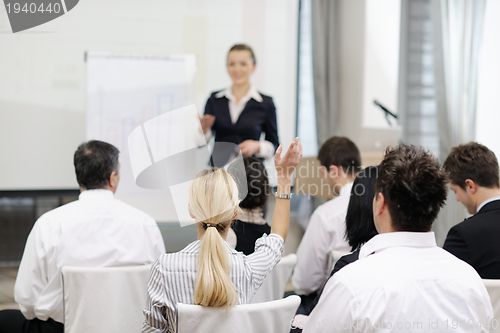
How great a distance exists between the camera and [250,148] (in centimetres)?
287

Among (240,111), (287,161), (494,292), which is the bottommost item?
(494,292)

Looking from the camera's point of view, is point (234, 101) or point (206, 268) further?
point (234, 101)

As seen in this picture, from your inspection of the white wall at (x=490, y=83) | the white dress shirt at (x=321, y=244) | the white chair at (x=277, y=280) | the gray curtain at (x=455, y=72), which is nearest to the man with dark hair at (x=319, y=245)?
the white dress shirt at (x=321, y=244)

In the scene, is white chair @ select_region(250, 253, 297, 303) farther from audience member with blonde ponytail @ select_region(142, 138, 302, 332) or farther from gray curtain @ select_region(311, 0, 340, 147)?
gray curtain @ select_region(311, 0, 340, 147)

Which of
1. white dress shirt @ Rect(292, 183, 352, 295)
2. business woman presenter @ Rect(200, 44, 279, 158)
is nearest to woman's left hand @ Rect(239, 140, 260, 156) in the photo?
business woman presenter @ Rect(200, 44, 279, 158)

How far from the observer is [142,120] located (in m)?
3.38

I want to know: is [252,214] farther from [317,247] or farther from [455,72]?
[455,72]

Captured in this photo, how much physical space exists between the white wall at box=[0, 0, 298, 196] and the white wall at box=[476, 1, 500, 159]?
5.78ft

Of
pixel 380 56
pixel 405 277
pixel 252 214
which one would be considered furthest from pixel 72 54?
pixel 405 277

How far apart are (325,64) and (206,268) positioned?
3.42 metres

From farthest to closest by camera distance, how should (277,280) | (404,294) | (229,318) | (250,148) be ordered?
(250,148) < (277,280) < (229,318) < (404,294)

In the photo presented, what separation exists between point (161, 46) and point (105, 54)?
0.45m

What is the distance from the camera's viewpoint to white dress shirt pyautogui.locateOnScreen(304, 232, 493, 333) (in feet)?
3.01

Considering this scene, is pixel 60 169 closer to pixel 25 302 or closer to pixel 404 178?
pixel 25 302
